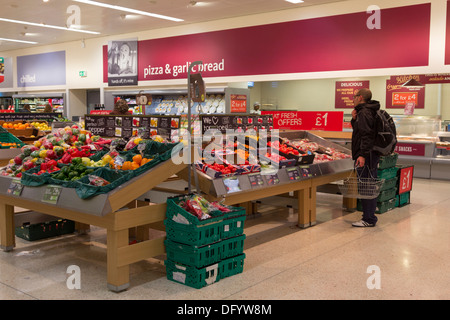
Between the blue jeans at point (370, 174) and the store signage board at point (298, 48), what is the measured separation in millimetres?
4270

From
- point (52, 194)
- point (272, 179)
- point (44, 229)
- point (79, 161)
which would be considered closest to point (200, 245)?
point (52, 194)

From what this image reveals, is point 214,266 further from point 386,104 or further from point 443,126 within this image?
point 386,104

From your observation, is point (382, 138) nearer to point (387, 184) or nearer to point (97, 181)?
point (387, 184)

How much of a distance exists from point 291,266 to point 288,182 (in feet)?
4.10

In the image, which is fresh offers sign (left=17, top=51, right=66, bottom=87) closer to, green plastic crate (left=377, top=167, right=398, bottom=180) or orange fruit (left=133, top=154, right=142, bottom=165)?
green plastic crate (left=377, top=167, right=398, bottom=180)

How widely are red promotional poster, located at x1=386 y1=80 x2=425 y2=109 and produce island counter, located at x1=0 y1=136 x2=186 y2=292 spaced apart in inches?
382

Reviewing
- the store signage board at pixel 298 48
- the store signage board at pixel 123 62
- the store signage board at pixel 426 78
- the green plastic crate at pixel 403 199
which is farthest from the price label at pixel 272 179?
the store signage board at pixel 123 62

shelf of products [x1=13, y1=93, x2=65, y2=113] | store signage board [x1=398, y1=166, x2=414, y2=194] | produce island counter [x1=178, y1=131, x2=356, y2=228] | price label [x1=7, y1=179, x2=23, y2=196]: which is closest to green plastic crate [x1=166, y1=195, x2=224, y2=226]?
produce island counter [x1=178, y1=131, x2=356, y2=228]

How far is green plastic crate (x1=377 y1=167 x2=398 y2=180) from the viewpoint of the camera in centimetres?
665

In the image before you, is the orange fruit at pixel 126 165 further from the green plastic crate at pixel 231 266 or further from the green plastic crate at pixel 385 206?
→ the green plastic crate at pixel 385 206

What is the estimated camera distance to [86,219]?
3.90 meters

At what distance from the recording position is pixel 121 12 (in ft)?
37.6
